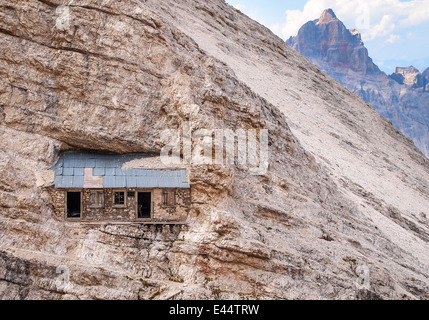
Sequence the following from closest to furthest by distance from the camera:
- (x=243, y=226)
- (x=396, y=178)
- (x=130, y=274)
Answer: (x=130, y=274) < (x=243, y=226) < (x=396, y=178)

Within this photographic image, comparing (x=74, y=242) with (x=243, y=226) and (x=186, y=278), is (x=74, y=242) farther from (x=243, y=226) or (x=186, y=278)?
(x=243, y=226)

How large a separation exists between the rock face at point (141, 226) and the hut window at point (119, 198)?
108cm

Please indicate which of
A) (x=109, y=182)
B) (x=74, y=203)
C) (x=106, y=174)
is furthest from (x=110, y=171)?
(x=74, y=203)

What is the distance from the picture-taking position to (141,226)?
771 inches

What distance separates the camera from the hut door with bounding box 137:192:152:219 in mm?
20750

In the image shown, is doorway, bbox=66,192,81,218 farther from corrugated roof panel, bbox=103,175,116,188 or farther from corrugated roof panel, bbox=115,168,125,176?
corrugated roof panel, bbox=115,168,125,176

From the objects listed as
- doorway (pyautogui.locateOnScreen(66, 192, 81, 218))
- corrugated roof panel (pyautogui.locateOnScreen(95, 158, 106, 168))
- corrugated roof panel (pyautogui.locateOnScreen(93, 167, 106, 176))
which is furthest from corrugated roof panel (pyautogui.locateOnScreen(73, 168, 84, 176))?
doorway (pyautogui.locateOnScreen(66, 192, 81, 218))

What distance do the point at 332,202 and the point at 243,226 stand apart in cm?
942

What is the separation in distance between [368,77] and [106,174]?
186m

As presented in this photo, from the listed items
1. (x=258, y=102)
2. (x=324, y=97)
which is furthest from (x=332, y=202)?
(x=324, y=97)

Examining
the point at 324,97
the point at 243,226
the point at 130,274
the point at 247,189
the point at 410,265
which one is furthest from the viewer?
the point at 324,97

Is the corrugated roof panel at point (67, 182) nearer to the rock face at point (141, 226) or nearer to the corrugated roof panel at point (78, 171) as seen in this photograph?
the corrugated roof panel at point (78, 171)

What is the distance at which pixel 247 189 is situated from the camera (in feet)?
72.3

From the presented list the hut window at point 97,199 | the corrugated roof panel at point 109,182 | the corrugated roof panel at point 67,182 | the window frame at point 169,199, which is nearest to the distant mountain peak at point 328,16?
the window frame at point 169,199
